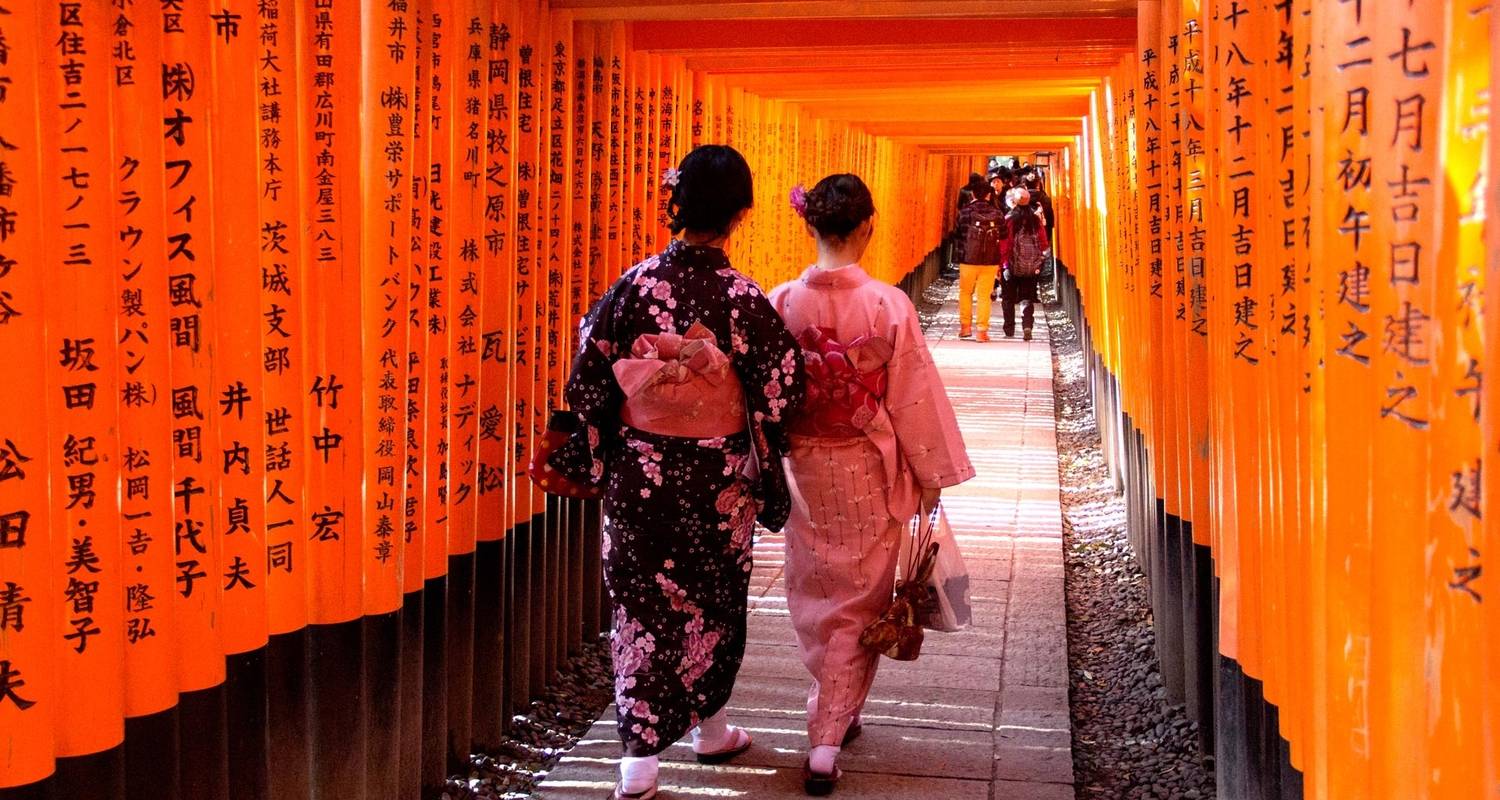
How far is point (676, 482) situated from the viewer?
469cm

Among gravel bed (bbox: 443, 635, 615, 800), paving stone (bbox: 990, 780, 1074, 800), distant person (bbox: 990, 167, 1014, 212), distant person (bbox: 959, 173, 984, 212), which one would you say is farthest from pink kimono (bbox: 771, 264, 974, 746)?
distant person (bbox: 990, 167, 1014, 212)

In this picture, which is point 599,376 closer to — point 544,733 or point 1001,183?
point 544,733

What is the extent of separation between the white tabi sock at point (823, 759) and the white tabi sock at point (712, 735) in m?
0.39

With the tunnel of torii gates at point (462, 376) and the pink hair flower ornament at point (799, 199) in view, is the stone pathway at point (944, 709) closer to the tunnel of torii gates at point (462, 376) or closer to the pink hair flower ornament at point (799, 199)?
the tunnel of torii gates at point (462, 376)

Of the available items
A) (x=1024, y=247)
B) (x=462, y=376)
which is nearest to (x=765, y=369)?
(x=462, y=376)

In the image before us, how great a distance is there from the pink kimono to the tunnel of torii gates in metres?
0.96

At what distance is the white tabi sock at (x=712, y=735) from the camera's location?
5219 mm

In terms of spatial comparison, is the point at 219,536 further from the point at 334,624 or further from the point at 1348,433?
the point at 1348,433

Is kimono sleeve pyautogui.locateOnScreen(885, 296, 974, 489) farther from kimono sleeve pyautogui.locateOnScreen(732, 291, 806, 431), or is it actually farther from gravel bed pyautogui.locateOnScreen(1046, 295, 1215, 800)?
gravel bed pyautogui.locateOnScreen(1046, 295, 1215, 800)

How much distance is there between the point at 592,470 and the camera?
4.86 m

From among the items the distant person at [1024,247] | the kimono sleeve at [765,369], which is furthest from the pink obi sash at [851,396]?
the distant person at [1024,247]

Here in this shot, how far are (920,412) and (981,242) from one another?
563 inches

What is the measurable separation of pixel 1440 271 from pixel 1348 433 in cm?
46

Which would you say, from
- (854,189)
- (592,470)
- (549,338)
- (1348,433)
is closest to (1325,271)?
(1348,433)
